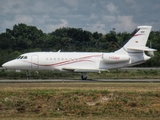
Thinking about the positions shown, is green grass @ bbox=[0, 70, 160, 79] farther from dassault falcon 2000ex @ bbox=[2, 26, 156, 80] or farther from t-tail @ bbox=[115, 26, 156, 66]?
t-tail @ bbox=[115, 26, 156, 66]

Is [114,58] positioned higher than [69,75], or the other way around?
[114,58]

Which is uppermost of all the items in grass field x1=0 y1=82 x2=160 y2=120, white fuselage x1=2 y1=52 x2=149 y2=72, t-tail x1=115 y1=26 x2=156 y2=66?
t-tail x1=115 y1=26 x2=156 y2=66

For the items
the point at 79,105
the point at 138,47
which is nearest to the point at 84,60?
the point at 138,47

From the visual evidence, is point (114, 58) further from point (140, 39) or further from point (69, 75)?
point (69, 75)

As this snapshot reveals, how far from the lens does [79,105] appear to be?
28.6 meters

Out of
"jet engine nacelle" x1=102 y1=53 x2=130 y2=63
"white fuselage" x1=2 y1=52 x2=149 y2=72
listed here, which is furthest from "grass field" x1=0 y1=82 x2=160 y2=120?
"jet engine nacelle" x1=102 y1=53 x2=130 y2=63

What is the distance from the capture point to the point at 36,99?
3000 cm

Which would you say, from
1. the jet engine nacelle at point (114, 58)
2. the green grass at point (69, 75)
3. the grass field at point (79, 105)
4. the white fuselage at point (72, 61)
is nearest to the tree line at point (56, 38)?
the green grass at point (69, 75)

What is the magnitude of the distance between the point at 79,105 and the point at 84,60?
26.2 m

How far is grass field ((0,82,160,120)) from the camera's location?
26422mm

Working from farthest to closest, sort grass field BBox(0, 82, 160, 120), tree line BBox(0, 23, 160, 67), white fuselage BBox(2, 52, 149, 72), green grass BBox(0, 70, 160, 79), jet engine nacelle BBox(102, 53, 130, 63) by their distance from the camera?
tree line BBox(0, 23, 160, 67), green grass BBox(0, 70, 160, 79), jet engine nacelle BBox(102, 53, 130, 63), white fuselage BBox(2, 52, 149, 72), grass field BBox(0, 82, 160, 120)

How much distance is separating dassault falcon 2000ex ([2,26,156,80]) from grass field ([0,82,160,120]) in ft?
70.7

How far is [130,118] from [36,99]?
7438 millimetres

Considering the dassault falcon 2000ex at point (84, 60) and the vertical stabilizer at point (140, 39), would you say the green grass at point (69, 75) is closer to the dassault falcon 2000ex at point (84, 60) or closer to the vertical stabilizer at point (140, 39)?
the dassault falcon 2000ex at point (84, 60)
